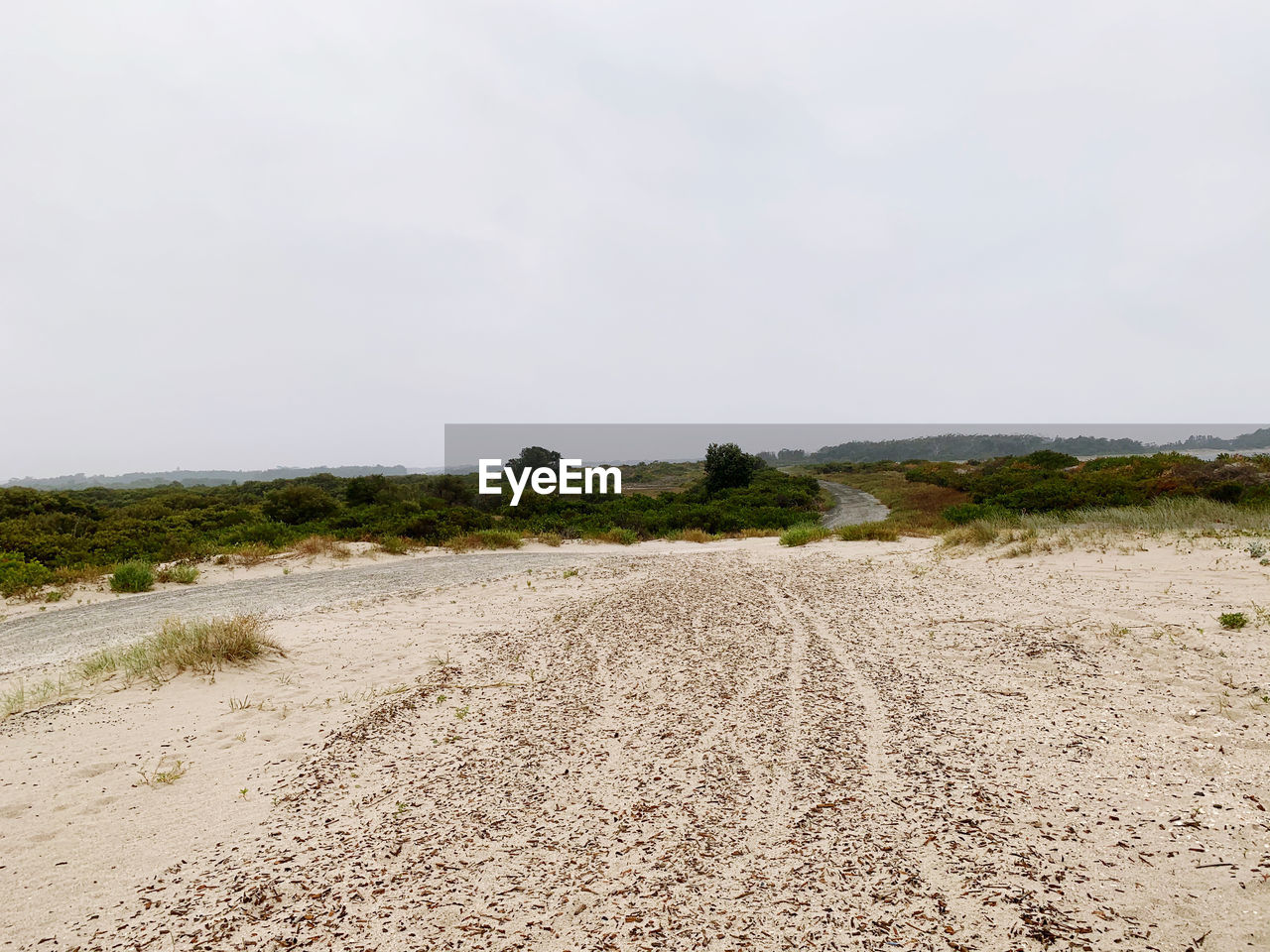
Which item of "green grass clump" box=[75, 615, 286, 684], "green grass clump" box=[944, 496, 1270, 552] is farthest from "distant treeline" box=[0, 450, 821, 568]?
"green grass clump" box=[75, 615, 286, 684]

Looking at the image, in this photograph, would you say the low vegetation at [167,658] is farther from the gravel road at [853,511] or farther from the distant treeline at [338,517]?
the gravel road at [853,511]

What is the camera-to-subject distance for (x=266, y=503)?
31141 mm

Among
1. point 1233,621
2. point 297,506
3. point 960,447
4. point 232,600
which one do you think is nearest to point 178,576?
point 232,600

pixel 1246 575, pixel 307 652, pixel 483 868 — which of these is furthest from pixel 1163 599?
pixel 307 652

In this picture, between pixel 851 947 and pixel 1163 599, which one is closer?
pixel 851 947

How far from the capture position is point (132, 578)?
16078 millimetres

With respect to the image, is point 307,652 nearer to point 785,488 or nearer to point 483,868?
point 483,868

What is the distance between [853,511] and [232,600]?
3187cm

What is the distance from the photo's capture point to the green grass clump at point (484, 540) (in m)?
24.3

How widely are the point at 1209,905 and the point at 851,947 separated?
6.14 ft

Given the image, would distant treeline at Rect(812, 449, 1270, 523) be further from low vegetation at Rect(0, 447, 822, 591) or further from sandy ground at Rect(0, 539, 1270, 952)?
sandy ground at Rect(0, 539, 1270, 952)

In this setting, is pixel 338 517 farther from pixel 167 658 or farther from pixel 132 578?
pixel 167 658

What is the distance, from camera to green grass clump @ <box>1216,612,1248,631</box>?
22.7 ft

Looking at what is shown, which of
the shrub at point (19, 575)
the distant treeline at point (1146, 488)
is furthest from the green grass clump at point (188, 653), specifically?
the distant treeline at point (1146, 488)
